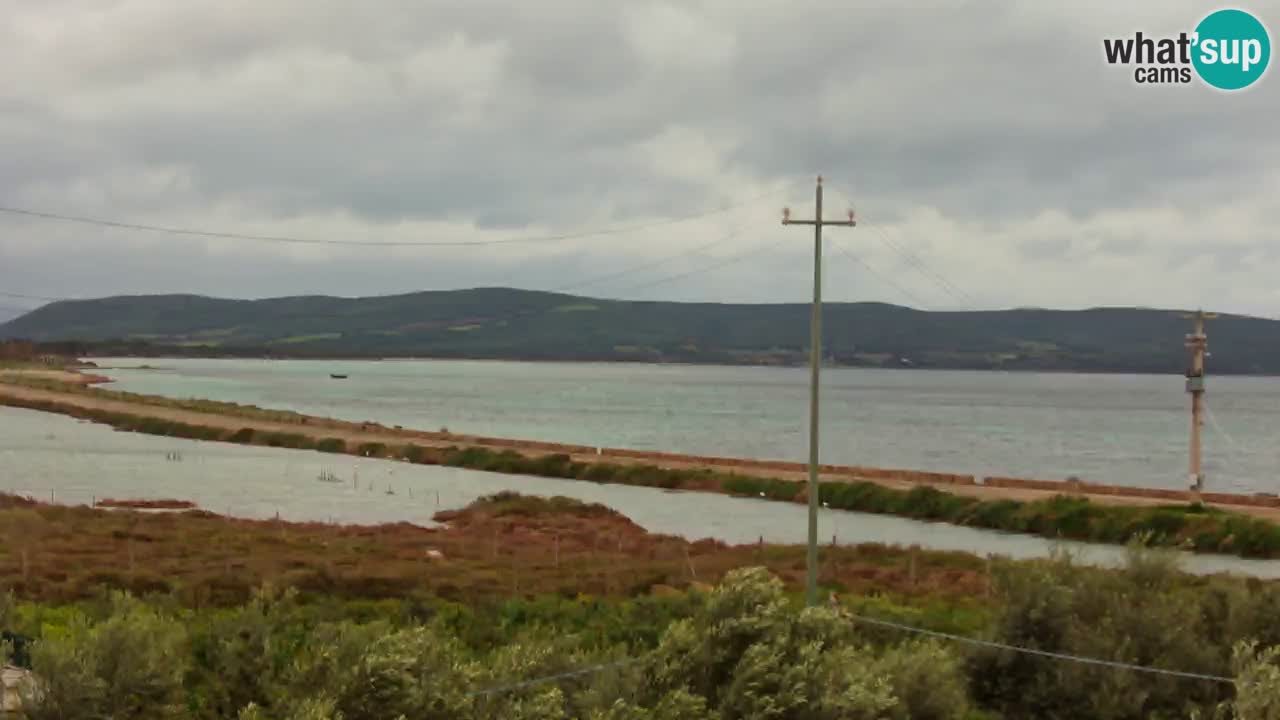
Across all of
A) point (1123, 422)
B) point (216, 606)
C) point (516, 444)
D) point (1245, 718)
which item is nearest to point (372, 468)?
point (516, 444)

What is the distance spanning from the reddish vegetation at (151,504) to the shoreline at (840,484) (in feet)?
107

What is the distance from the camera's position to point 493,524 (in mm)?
61844

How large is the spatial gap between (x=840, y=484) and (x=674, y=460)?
23.6 meters

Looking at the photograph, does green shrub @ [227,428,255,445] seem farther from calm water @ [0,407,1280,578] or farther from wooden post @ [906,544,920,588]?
wooden post @ [906,544,920,588]

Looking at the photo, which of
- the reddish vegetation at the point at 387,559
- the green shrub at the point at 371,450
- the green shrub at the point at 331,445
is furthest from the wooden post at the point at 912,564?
the green shrub at the point at 331,445

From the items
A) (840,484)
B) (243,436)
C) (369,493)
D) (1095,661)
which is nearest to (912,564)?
(1095,661)

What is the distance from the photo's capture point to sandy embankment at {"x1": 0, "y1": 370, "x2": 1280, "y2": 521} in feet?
249

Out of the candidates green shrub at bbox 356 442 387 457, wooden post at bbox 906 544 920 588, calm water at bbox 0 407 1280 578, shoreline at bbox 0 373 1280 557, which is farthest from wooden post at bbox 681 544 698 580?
green shrub at bbox 356 442 387 457

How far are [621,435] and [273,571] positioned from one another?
103578 millimetres

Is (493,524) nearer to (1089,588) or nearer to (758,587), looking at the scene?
(1089,588)

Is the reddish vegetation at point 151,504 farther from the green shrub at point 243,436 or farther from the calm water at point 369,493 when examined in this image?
the green shrub at point 243,436

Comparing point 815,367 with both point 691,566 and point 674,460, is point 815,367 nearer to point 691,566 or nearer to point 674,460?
point 691,566

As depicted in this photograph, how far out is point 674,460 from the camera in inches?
4018

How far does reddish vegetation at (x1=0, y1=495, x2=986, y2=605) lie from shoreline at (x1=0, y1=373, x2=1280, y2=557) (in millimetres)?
12655
